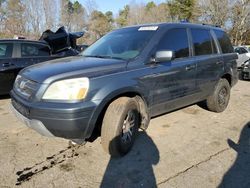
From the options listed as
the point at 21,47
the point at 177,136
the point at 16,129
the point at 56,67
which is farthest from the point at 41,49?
the point at 177,136

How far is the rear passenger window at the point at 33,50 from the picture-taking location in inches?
292

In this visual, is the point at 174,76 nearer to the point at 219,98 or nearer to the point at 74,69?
the point at 74,69

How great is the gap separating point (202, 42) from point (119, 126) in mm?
2655

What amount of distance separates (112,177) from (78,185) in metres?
0.42

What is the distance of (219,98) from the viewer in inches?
Result: 244

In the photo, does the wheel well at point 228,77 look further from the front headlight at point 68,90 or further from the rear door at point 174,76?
the front headlight at point 68,90

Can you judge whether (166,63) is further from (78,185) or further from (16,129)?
(16,129)

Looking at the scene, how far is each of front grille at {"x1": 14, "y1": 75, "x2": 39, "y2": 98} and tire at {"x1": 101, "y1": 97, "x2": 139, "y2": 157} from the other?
95cm

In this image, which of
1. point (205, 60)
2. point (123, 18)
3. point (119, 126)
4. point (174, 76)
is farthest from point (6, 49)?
point (123, 18)

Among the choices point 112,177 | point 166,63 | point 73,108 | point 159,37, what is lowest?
point 112,177

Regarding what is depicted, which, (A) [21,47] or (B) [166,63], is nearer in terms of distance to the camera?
(B) [166,63]

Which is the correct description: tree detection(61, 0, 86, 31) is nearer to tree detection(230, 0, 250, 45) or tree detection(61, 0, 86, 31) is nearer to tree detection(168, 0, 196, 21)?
tree detection(168, 0, 196, 21)

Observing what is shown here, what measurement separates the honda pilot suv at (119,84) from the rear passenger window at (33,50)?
109 inches

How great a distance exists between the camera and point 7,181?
11.4 ft
